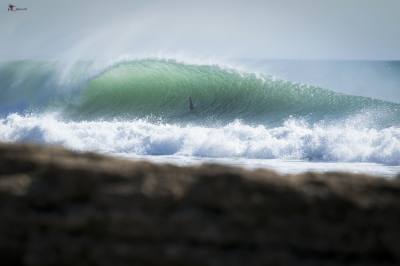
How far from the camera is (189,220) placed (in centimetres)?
347

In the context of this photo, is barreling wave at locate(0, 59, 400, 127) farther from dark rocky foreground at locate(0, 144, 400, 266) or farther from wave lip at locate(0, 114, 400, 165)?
dark rocky foreground at locate(0, 144, 400, 266)

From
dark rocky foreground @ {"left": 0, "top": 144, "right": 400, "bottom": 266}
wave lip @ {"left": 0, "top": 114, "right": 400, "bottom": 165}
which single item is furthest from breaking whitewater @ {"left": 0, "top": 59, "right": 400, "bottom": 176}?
dark rocky foreground @ {"left": 0, "top": 144, "right": 400, "bottom": 266}

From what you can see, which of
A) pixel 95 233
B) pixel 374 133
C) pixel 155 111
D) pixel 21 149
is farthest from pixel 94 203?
pixel 155 111

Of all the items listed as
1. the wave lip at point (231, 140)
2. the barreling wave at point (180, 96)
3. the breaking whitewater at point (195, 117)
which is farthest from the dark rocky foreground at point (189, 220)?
the barreling wave at point (180, 96)

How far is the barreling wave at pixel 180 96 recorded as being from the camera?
25.4m

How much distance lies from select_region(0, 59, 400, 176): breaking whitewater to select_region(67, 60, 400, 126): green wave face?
0.13ft

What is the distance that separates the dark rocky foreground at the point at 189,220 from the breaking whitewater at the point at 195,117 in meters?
11.6

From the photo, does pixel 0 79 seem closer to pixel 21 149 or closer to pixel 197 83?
pixel 197 83

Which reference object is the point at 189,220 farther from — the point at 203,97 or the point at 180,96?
the point at 180,96

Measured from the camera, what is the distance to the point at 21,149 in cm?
399

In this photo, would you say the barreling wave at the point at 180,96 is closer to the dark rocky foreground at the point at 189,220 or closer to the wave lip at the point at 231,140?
the wave lip at the point at 231,140

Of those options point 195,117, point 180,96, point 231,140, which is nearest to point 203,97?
point 180,96

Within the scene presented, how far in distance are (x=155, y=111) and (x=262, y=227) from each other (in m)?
23.2

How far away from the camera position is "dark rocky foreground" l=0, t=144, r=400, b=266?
3459mm
